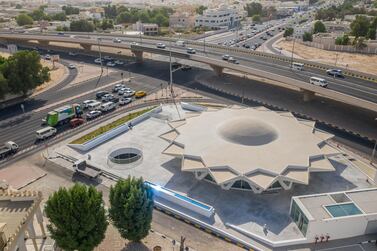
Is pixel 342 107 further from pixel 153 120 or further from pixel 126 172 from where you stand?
pixel 126 172

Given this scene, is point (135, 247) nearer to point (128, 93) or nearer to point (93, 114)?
point (93, 114)

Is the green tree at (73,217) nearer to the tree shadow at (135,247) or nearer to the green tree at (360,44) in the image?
the tree shadow at (135,247)

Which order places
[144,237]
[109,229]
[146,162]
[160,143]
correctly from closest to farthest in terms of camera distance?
[144,237] → [109,229] → [146,162] → [160,143]

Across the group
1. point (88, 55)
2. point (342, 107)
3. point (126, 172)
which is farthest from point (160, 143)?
point (88, 55)

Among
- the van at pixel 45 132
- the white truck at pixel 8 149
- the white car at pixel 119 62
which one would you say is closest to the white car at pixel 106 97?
the van at pixel 45 132

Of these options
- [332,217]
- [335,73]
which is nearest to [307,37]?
[335,73]

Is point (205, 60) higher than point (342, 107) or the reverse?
higher

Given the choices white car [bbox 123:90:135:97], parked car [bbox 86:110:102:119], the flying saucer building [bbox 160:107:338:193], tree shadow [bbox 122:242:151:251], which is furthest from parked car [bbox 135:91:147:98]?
tree shadow [bbox 122:242:151:251]
